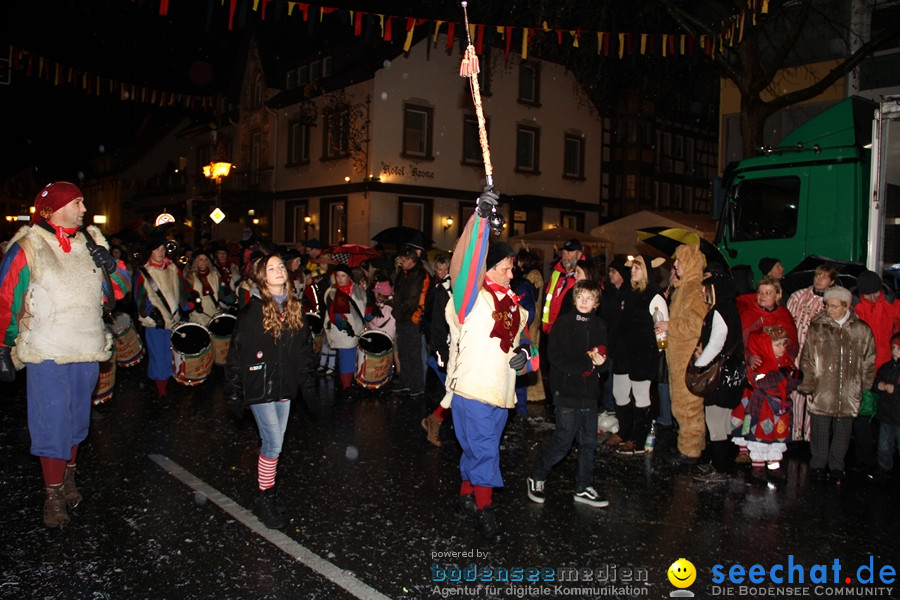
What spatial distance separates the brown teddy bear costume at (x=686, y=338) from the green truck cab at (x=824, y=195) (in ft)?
10.2

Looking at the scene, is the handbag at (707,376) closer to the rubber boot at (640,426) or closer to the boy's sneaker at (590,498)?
the rubber boot at (640,426)

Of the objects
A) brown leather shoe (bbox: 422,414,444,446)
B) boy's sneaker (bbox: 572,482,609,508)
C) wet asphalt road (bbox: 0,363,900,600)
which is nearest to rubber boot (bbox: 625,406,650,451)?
wet asphalt road (bbox: 0,363,900,600)

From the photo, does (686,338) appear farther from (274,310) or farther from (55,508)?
(55,508)

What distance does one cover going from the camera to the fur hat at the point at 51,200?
4980 mm

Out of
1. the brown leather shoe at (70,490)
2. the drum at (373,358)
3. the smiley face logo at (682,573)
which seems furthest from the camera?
the drum at (373,358)

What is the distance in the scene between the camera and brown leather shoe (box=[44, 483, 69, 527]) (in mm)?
4828

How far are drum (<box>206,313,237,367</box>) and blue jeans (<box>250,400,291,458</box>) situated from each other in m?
5.19

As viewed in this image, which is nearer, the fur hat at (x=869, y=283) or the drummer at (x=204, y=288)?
the fur hat at (x=869, y=283)

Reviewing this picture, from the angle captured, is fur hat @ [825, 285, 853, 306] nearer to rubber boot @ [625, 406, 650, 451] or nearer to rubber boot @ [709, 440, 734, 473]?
rubber boot @ [709, 440, 734, 473]

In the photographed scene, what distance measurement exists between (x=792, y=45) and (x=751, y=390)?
34.3 feet

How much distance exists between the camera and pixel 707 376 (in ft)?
20.1

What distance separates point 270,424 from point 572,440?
234 cm

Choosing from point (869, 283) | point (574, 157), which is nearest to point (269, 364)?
point (869, 283)

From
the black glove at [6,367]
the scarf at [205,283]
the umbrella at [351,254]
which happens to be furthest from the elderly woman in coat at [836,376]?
the scarf at [205,283]
